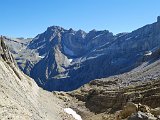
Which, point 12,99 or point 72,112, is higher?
point 12,99

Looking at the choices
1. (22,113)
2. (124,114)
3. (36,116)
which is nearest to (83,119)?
(124,114)

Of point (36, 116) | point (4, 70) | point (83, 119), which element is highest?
point (4, 70)

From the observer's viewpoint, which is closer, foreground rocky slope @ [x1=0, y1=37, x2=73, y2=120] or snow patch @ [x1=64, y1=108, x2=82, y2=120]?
foreground rocky slope @ [x1=0, y1=37, x2=73, y2=120]

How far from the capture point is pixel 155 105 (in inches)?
2601

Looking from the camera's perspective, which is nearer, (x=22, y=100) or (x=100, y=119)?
(x=22, y=100)

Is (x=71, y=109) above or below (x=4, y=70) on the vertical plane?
below

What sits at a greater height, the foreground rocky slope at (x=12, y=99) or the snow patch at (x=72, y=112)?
the foreground rocky slope at (x=12, y=99)

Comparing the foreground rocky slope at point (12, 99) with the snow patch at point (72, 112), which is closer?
the foreground rocky slope at point (12, 99)

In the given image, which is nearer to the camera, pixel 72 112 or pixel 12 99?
pixel 12 99

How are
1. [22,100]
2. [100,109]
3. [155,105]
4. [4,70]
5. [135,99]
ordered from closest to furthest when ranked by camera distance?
1. [22,100]
2. [4,70]
3. [155,105]
4. [135,99]
5. [100,109]

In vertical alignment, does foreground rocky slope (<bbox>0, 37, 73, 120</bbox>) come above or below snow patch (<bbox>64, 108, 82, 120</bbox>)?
above

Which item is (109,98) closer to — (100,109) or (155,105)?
(100,109)

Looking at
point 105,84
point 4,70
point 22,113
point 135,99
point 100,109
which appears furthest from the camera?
point 105,84

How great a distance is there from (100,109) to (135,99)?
10.6 m
